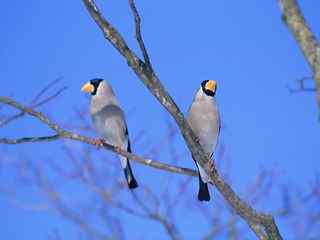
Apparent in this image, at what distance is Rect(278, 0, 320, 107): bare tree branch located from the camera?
175 centimetres

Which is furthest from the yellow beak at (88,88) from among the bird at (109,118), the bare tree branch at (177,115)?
the bare tree branch at (177,115)

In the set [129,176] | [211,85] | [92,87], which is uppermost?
[92,87]

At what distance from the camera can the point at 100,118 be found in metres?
5.10

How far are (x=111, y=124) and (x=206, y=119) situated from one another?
92cm

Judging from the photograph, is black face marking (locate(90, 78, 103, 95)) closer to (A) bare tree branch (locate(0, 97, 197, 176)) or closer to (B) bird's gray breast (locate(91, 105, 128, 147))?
(B) bird's gray breast (locate(91, 105, 128, 147))

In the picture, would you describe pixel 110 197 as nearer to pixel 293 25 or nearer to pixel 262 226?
pixel 262 226

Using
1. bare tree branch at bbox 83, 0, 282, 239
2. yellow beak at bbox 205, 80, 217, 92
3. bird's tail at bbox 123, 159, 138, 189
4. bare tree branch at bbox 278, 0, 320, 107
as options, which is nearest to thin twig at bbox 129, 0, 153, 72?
bare tree branch at bbox 83, 0, 282, 239

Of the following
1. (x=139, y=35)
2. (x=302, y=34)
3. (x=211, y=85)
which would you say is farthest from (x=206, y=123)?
(x=302, y=34)

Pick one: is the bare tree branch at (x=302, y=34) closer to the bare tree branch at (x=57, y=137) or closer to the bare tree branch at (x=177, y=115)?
the bare tree branch at (x=177, y=115)

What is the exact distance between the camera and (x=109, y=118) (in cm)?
508

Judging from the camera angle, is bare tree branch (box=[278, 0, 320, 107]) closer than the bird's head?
Yes

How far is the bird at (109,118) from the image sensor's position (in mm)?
5078

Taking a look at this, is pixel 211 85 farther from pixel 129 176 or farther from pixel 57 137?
pixel 57 137

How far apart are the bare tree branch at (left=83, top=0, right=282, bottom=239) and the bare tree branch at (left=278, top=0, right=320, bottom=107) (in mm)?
1287
